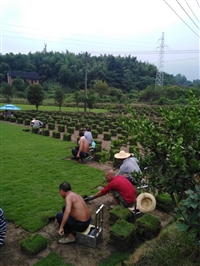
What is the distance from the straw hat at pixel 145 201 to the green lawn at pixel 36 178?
1754 mm

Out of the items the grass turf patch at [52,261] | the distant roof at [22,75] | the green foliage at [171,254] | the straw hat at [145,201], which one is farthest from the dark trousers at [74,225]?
the distant roof at [22,75]

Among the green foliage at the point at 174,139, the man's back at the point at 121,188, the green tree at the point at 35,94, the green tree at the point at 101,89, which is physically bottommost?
the man's back at the point at 121,188

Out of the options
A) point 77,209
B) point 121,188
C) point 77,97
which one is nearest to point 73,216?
point 77,209

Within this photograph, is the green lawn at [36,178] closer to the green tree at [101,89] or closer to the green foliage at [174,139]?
the green foliage at [174,139]

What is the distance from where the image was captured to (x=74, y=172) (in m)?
7.06

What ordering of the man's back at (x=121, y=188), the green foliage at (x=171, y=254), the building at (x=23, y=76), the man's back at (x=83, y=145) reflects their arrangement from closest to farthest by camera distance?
the green foliage at (x=171, y=254) → the man's back at (x=121, y=188) → the man's back at (x=83, y=145) → the building at (x=23, y=76)

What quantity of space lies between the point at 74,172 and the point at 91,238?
3.47 metres

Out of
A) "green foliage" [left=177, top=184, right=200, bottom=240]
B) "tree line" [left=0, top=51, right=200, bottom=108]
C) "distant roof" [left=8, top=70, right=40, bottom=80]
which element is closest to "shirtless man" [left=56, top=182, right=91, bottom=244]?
"green foliage" [left=177, top=184, right=200, bottom=240]

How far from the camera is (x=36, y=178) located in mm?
6465

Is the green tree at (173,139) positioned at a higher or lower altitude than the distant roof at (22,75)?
lower

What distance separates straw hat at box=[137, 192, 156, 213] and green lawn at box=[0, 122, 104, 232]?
1754 mm

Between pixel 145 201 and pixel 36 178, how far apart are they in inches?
137

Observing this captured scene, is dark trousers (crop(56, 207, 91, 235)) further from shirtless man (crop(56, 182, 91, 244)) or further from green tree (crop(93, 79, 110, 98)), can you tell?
green tree (crop(93, 79, 110, 98))

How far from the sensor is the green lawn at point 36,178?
15.4ft
